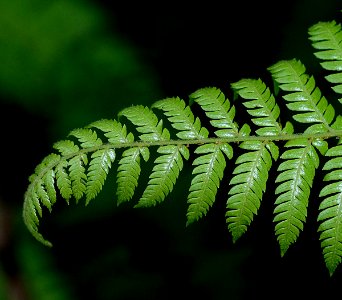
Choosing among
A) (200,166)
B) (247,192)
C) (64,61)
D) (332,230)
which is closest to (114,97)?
(64,61)

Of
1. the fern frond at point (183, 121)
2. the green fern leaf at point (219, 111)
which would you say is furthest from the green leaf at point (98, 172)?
the green fern leaf at point (219, 111)

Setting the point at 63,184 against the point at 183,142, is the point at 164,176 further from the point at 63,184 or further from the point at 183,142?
the point at 63,184

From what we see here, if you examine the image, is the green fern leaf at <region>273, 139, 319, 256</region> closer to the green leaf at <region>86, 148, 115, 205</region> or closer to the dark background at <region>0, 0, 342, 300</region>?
the green leaf at <region>86, 148, 115, 205</region>

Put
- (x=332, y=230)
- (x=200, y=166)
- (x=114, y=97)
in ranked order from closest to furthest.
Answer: (x=332, y=230) → (x=200, y=166) → (x=114, y=97)

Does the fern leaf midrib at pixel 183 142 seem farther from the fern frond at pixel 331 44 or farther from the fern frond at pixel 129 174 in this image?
the fern frond at pixel 331 44

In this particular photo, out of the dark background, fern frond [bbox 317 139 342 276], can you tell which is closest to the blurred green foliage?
the dark background
